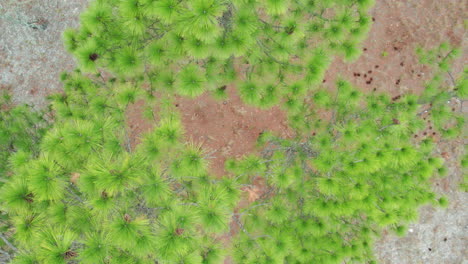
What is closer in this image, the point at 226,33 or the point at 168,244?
the point at 168,244

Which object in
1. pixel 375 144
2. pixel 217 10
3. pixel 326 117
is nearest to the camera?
pixel 217 10

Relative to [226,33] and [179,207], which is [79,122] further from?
[226,33]

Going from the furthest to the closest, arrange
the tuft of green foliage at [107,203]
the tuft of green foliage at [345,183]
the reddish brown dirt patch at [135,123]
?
the reddish brown dirt patch at [135,123]
the tuft of green foliage at [345,183]
the tuft of green foliage at [107,203]

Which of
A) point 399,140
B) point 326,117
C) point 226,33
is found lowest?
point 326,117

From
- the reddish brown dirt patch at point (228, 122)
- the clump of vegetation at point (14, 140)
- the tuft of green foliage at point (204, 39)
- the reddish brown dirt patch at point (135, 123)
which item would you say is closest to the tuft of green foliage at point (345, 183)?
the tuft of green foliage at point (204, 39)

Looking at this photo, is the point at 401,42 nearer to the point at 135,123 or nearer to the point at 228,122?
the point at 228,122

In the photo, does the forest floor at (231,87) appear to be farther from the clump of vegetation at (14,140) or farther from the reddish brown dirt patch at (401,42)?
the clump of vegetation at (14,140)

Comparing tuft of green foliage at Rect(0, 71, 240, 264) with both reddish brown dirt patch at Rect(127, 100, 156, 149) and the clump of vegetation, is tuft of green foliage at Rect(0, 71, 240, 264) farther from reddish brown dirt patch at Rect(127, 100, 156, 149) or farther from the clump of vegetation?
reddish brown dirt patch at Rect(127, 100, 156, 149)

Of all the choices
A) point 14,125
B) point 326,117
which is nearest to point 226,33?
point 14,125

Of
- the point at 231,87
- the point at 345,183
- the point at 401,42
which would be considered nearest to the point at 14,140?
the point at 231,87
